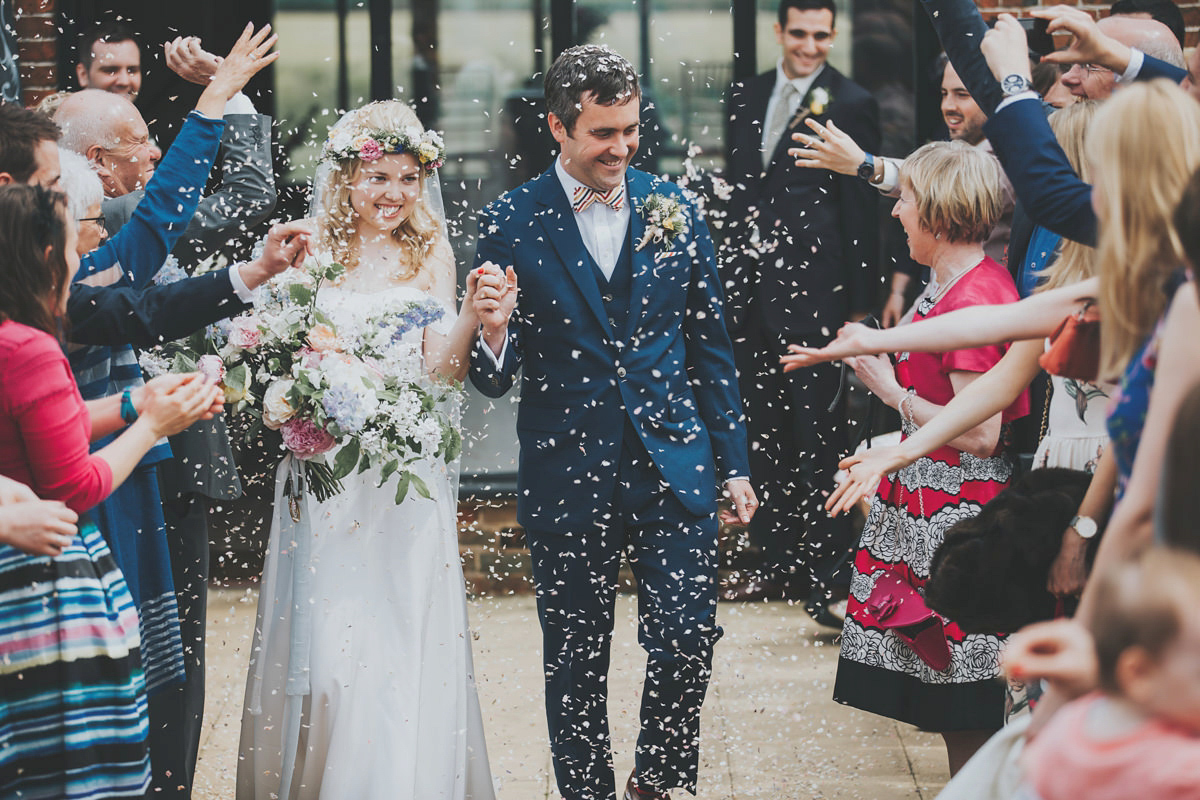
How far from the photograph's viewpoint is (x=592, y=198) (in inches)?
147

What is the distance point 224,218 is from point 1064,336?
8.62 feet

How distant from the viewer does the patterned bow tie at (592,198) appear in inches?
147

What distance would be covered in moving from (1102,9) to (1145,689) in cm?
445

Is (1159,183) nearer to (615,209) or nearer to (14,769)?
(615,209)

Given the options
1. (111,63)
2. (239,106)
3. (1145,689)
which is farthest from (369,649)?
(111,63)

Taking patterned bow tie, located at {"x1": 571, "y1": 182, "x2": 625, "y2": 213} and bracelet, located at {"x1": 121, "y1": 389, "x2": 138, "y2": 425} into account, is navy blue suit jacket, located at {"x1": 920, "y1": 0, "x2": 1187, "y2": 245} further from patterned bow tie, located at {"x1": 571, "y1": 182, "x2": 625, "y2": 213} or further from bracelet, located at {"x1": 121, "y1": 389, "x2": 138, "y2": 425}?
bracelet, located at {"x1": 121, "y1": 389, "x2": 138, "y2": 425}

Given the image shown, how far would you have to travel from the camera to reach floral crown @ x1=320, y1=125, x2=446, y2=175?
13.0 ft

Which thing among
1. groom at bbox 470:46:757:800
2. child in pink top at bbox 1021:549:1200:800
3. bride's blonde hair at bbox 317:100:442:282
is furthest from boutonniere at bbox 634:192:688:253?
child in pink top at bbox 1021:549:1200:800

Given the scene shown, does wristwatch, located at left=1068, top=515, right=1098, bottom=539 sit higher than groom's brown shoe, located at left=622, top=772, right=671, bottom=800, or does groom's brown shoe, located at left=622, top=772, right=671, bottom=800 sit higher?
wristwatch, located at left=1068, top=515, right=1098, bottom=539

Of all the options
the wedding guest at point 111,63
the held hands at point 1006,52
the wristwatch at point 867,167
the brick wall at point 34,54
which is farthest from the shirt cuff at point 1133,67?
the brick wall at point 34,54

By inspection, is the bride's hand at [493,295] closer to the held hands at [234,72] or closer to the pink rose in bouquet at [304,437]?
the pink rose in bouquet at [304,437]

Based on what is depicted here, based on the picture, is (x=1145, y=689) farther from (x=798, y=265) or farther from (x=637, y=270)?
(x=798, y=265)

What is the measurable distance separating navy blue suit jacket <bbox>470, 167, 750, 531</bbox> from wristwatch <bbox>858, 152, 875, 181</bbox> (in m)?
0.71

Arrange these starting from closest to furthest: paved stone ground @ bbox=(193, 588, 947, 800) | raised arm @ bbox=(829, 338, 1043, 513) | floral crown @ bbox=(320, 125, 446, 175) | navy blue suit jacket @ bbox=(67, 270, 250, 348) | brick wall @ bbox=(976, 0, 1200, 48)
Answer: raised arm @ bbox=(829, 338, 1043, 513) < navy blue suit jacket @ bbox=(67, 270, 250, 348) < floral crown @ bbox=(320, 125, 446, 175) < paved stone ground @ bbox=(193, 588, 947, 800) < brick wall @ bbox=(976, 0, 1200, 48)
